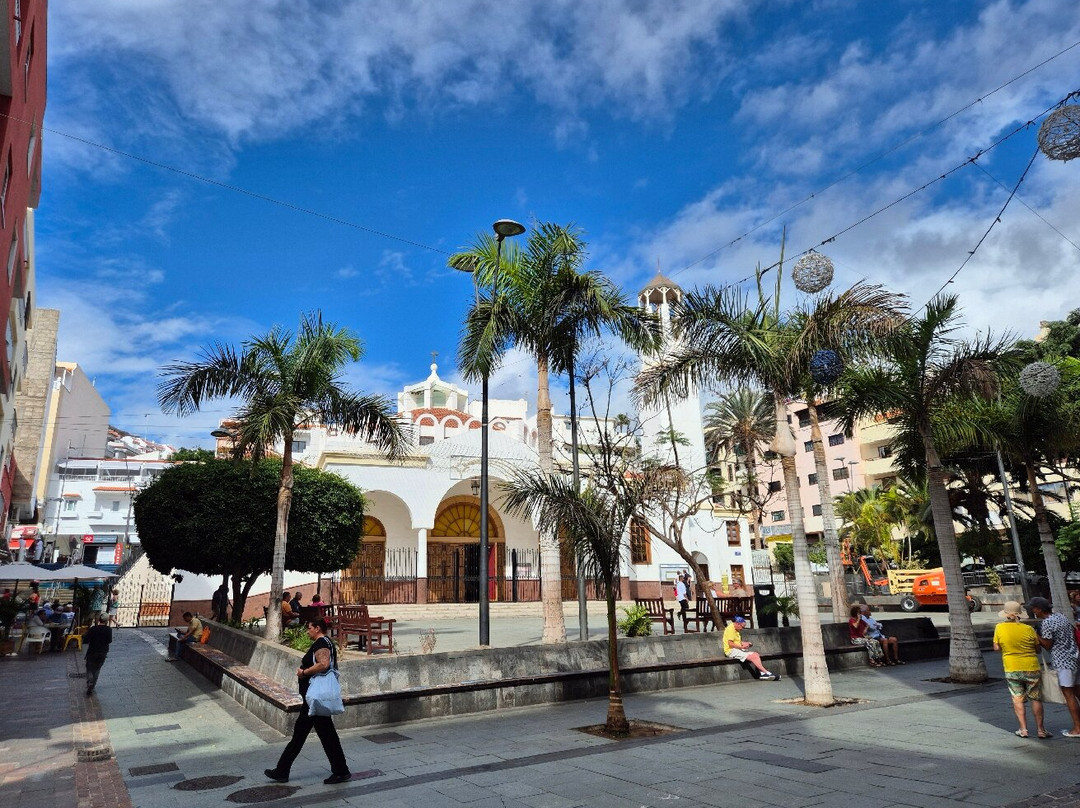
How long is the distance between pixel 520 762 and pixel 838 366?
6447 mm

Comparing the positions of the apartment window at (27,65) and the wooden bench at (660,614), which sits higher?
the apartment window at (27,65)

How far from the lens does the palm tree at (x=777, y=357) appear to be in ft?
31.9

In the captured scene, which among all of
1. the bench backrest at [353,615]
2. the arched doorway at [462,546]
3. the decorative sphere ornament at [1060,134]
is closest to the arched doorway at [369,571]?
the arched doorway at [462,546]

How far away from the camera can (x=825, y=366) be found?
31.3 ft

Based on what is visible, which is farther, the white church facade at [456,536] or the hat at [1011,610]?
the white church facade at [456,536]

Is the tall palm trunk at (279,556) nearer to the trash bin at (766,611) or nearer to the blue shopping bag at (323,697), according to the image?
the blue shopping bag at (323,697)

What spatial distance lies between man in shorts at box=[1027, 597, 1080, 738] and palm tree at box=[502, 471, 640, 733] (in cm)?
410

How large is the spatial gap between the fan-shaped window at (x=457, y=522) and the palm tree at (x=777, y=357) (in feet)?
70.2

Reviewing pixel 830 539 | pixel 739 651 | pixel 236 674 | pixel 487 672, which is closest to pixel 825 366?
pixel 739 651

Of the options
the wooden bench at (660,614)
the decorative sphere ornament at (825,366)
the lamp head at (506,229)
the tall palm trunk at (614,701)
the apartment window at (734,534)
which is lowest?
the tall palm trunk at (614,701)

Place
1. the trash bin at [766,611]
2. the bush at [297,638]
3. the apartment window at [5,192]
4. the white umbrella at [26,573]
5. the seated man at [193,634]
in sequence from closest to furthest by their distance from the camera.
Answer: the apartment window at [5,192] < the bush at [297,638] < the trash bin at [766,611] < the seated man at [193,634] < the white umbrella at [26,573]

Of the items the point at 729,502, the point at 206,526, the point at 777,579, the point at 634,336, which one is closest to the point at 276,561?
the point at 206,526

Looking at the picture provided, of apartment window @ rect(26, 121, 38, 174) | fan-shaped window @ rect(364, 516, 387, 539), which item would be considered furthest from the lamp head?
fan-shaped window @ rect(364, 516, 387, 539)

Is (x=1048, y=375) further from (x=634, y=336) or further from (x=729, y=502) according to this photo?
(x=729, y=502)
